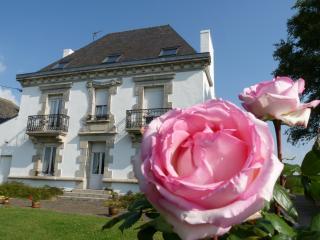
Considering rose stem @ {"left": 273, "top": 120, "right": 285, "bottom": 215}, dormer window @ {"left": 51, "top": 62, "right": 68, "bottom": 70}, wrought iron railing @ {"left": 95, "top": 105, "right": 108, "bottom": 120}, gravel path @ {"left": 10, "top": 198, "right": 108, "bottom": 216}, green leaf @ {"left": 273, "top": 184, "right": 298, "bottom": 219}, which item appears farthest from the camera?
dormer window @ {"left": 51, "top": 62, "right": 68, "bottom": 70}

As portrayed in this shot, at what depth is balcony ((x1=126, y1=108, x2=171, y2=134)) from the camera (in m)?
17.0

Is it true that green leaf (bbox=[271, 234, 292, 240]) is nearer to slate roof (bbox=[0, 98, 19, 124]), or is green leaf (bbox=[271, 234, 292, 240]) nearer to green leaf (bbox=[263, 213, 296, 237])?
green leaf (bbox=[263, 213, 296, 237])

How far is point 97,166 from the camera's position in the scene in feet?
58.5

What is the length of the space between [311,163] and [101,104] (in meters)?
18.0

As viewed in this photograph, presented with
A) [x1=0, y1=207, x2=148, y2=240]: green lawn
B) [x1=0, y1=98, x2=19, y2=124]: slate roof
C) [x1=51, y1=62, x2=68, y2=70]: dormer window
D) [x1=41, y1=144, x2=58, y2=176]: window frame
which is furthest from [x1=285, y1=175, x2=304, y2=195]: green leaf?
[x1=0, y1=98, x2=19, y2=124]: slate roof

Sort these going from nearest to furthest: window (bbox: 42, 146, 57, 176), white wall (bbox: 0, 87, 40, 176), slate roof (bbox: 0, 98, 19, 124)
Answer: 1. window (bbox: 42, 146, 57, 176)
2. white wall (bbox: 0, 87, 40, 176)
3. slate roof (bbox: 0, 98, 19, 124)

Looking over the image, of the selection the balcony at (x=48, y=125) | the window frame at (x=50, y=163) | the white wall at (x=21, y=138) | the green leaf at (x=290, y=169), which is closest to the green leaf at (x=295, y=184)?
the green leaf at (x=290, y=169)

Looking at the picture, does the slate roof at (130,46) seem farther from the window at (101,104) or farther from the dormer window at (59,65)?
the window at (101,104)

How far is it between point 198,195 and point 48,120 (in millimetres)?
19575

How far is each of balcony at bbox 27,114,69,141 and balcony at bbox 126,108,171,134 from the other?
3.82 metres

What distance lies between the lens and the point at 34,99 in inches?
790

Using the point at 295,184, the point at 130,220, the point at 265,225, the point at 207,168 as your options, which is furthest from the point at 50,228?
the point at 207,168

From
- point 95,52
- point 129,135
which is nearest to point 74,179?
point 129,135

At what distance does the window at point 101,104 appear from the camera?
18.4 meters
